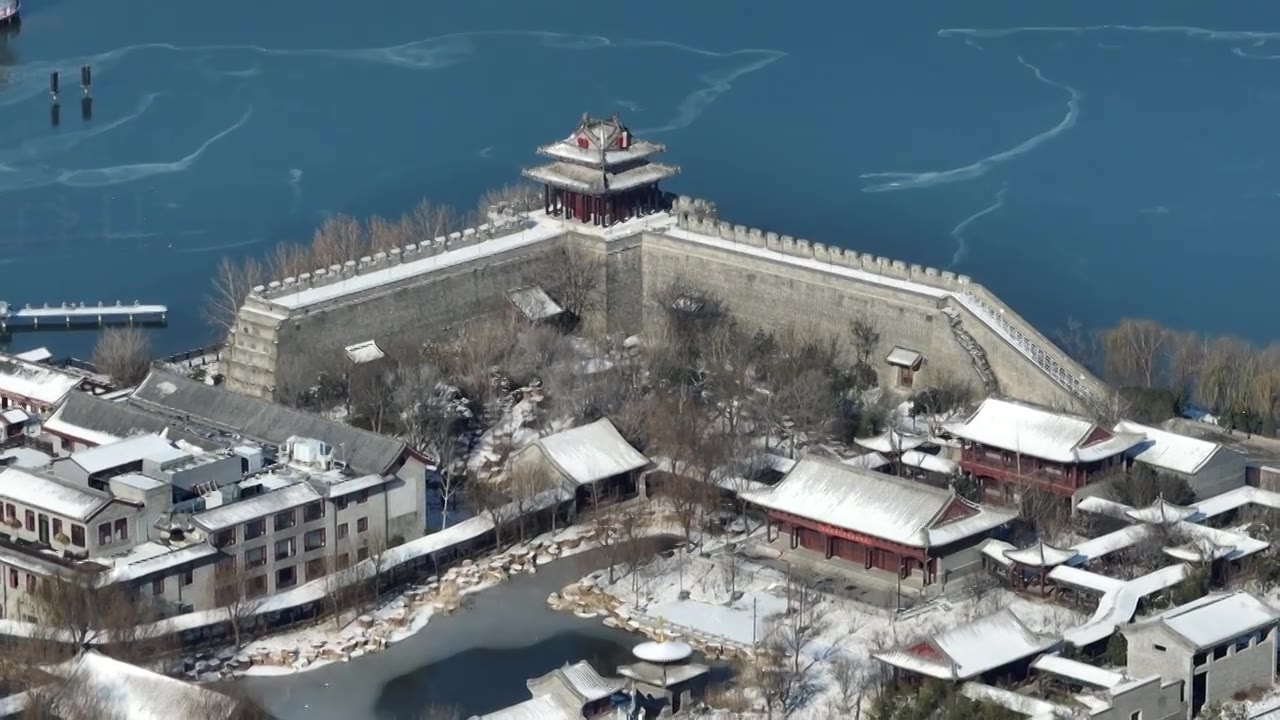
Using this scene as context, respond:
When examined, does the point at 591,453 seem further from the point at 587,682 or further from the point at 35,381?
the point at 35,381

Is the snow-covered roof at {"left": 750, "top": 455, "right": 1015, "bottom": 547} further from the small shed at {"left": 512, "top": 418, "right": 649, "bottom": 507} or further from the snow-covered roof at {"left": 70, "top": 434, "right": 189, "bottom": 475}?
the snow-covered roof at {"left": 70, "top": 434, "right": 189, "bottom": 475}

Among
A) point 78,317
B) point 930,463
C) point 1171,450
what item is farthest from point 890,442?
point 78,317

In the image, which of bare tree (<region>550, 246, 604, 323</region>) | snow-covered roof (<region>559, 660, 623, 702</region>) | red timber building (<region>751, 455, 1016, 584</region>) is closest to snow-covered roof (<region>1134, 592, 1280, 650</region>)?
red timber building (<region>751, 455, 1016, 584</region>)

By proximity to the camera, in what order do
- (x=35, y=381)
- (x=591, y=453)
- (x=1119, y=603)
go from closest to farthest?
(x=1119, y=603) → (x=591, y=453) → (x=35, y=381)

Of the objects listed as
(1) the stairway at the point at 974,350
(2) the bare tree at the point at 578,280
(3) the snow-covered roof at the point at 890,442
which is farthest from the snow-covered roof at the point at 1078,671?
(2) the bare tree at the point at 578,280

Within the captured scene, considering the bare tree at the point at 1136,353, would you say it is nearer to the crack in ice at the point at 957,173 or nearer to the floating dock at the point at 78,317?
the crack in ice at the point at 957,173
